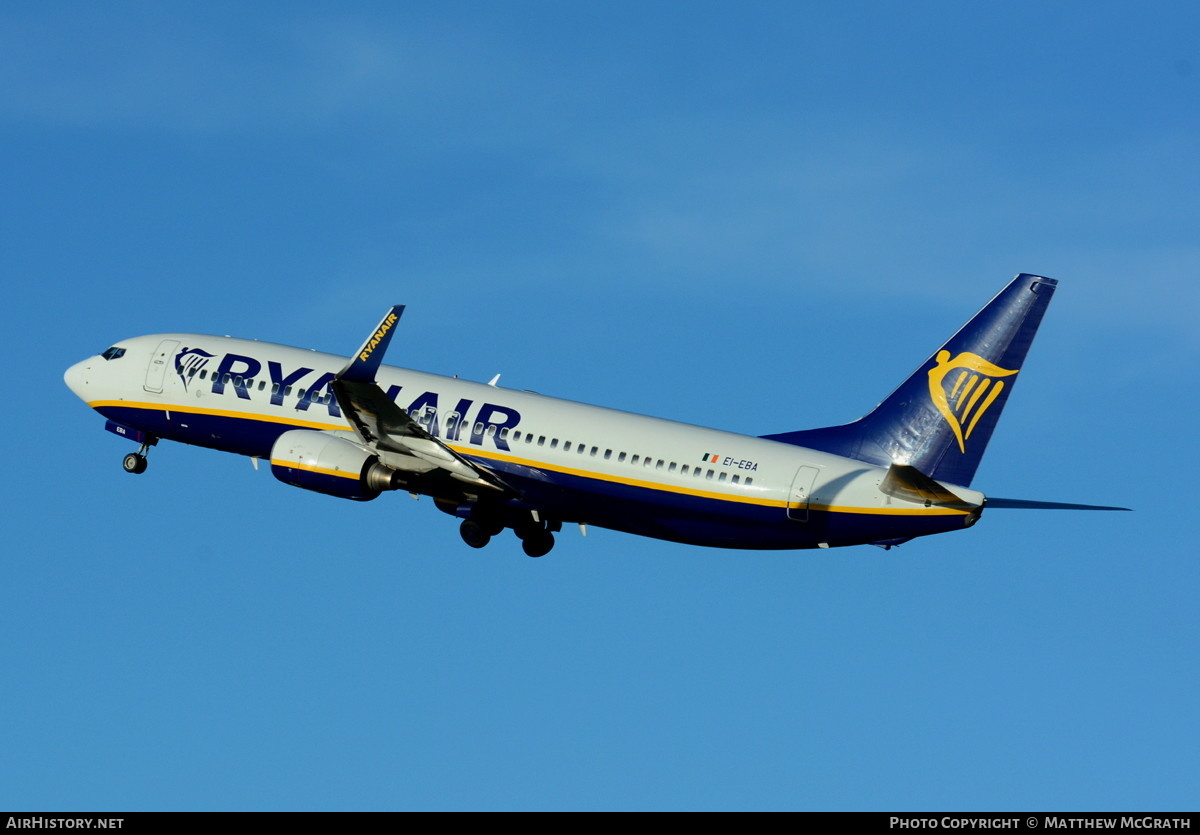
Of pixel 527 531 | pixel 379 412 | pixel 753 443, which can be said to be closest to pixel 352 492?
pixel 379 412

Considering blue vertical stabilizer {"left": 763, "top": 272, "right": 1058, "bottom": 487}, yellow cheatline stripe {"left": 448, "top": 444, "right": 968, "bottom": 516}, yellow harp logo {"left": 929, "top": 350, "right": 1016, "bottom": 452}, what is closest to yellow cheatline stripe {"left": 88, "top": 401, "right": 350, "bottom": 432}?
yellow cheatline stripe {"left": 448, "top": 444, "right": 968, "bottom": 516}

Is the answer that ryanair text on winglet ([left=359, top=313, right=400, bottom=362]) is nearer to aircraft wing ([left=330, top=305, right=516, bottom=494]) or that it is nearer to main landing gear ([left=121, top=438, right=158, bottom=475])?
aircraft wing ([left=330, top=305, right=516, bottom=494])

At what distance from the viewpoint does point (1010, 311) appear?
43.8m

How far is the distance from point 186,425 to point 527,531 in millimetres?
11712

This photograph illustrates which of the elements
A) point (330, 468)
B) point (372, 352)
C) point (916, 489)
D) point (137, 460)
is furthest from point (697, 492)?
point (137, 460)

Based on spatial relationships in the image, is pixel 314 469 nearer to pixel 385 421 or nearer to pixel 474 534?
pixel 385 421

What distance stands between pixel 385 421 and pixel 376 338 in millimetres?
4017

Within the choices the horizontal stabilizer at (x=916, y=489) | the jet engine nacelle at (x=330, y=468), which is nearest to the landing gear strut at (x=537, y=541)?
the jet engine nacelle at (x=330, y=468)

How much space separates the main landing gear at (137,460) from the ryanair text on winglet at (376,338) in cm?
1449

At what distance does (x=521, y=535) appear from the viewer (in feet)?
166
